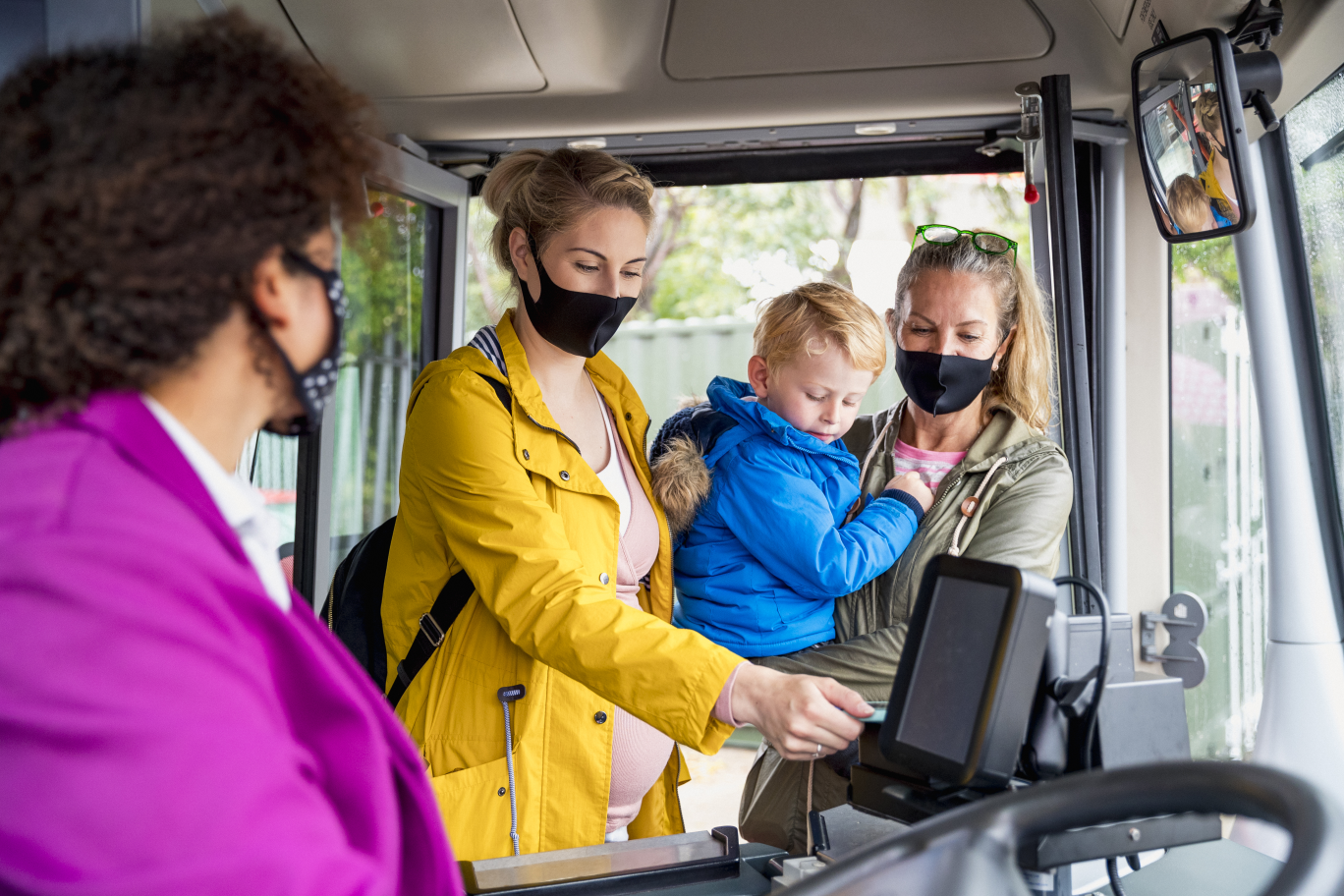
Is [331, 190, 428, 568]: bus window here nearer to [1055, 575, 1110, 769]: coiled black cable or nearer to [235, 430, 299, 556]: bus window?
[235, 430, 299, 556]: bus window

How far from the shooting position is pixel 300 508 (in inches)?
107

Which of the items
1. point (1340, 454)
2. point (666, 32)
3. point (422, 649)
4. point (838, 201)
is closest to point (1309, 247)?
point (1340, 454)

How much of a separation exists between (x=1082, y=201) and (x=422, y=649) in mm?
1880

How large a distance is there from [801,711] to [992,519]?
0.77 meters

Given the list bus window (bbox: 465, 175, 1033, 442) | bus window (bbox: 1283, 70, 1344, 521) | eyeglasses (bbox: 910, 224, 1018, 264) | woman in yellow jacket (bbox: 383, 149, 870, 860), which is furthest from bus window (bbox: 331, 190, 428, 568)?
bus window (bbox: 465, 175, 1033, 442)

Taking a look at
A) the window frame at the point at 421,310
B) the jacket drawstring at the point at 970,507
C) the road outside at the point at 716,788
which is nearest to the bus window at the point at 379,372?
the window frame at the point at 421,310

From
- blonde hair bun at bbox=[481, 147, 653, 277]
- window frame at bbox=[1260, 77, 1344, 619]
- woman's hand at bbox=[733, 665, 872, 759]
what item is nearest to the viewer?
woman's hand at bbox=[733, 665, 872, 759]

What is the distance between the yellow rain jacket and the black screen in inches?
24.7

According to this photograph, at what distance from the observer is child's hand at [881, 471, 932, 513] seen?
2029 mm

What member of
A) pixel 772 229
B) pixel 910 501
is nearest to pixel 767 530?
pixel 910 501

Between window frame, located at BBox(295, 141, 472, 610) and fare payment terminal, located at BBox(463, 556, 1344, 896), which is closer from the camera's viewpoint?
fare payment terminal, located at BBox(463, 556, 1344, 896)

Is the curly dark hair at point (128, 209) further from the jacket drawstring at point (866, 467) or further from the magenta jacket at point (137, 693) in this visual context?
the jacket drawstring at point (866, 467)

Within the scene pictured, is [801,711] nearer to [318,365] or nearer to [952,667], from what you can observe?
[952,667]

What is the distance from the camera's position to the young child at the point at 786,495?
194 centimetres
